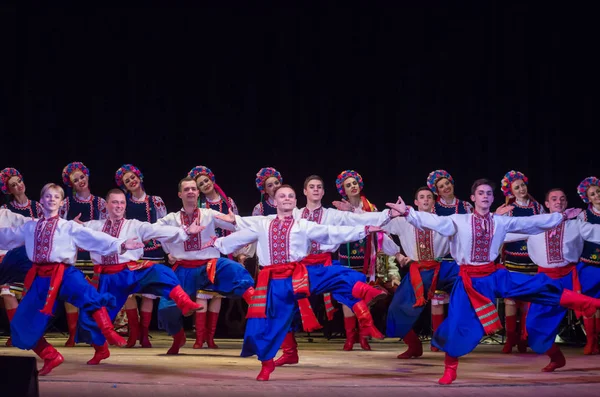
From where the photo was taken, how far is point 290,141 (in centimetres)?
807

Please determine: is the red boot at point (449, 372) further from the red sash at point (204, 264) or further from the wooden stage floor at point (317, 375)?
the red sash at point (204, 264)

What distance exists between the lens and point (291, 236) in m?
5.02

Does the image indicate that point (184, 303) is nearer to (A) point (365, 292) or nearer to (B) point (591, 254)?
(A) point (365, 292)

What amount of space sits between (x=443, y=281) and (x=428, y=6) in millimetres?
2877

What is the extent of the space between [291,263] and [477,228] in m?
1.11

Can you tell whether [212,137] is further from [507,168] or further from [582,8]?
[582,8]

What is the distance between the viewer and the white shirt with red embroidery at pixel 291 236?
4.99 meters

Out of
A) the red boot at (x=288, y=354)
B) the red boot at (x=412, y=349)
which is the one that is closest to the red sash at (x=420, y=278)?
the red boot at (x=412, y=349)

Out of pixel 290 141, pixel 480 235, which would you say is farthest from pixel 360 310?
pixel 290 141

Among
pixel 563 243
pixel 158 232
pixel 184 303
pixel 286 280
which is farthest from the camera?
pixel 563 243

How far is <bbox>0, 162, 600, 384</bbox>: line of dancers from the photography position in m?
4.88

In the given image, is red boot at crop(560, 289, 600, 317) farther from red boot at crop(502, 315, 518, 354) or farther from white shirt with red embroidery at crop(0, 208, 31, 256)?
white shirt with red embroidery at crop(0, 208, 31, 256)

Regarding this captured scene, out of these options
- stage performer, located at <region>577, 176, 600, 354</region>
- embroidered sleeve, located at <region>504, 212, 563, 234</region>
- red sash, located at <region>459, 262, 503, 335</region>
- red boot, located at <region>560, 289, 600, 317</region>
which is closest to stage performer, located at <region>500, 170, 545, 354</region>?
stage performer, located at <region>577, 176, 600, 354</region>

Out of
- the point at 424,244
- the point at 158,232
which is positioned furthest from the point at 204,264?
the point at 424,244
